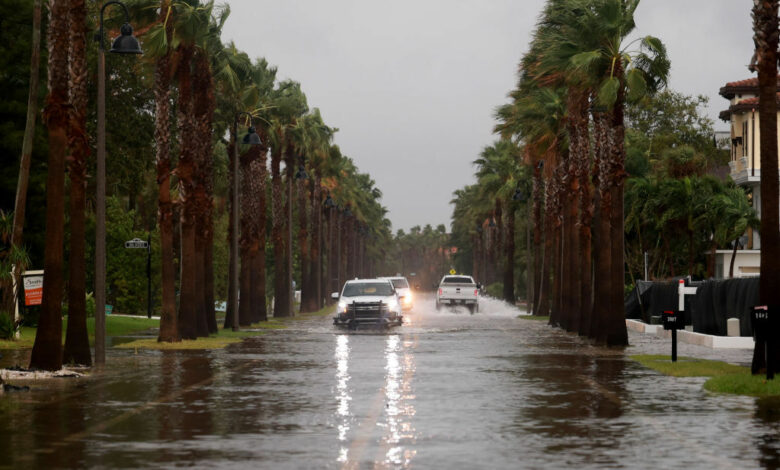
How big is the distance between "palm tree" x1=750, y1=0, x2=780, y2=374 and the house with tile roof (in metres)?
42.1

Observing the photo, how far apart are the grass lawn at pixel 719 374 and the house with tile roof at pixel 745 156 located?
1425 inches

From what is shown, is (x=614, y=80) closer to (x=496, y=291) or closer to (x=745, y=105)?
(x=745, y=105)

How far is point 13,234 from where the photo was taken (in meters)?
39.5

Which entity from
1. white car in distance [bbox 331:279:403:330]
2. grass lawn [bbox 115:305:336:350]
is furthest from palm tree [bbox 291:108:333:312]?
white car in distance [bbox 331:279:403:330]

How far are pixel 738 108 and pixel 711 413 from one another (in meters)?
51.2

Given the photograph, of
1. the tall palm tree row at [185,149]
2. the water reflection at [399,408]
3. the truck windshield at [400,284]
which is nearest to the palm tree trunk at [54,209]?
the tall palm tree row at [185,149]

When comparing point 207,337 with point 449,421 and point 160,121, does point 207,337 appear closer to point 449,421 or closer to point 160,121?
point 160,121

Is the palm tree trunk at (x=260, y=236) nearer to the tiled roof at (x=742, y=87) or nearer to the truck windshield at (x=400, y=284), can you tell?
the truck windshield at (x=400, y=284)

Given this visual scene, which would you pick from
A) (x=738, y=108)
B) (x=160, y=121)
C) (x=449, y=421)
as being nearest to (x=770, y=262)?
(x=449, y=421)

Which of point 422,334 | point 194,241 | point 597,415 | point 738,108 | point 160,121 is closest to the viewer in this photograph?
point 597,415

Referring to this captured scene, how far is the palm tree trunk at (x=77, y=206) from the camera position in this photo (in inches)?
1076

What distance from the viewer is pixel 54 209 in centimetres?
2492

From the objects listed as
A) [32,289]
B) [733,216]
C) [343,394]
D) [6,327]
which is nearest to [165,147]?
[32,289]

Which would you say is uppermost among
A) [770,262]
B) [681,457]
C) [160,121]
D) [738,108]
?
[738,108]
